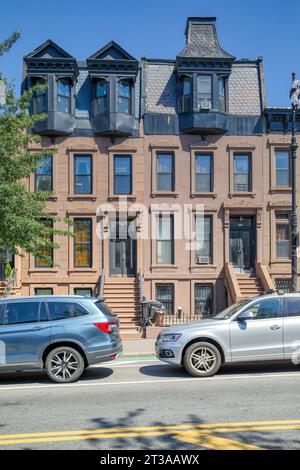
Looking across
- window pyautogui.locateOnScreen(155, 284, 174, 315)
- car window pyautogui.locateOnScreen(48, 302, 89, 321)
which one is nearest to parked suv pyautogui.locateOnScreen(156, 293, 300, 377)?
car window pyautogui.locateOnScreen(48, 302, 89, 321)

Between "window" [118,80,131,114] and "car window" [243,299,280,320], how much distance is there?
12923mm

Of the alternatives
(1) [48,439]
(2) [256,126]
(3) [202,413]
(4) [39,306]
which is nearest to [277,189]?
(2) [256,126]

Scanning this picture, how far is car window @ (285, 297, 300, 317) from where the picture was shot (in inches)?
381

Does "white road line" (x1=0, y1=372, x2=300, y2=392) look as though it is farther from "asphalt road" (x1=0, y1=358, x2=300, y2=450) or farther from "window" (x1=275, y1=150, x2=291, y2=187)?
→ "window" (x1=275, y1=150, x2=291, y2=187)

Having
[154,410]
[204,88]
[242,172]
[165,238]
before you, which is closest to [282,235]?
[242,172]

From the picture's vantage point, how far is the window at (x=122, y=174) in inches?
791

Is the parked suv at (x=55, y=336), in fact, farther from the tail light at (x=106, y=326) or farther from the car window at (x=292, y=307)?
the car window at (x=292, y=307)

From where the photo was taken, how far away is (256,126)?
20.4 meters

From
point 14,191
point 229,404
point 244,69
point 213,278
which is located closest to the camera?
point 229,404

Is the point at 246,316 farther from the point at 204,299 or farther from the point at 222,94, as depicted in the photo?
the point at 222,94

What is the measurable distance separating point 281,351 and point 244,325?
942 mm

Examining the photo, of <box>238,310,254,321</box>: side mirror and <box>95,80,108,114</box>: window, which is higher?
<box>95,80,108,114</box>: window

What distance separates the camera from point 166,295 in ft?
65.1
